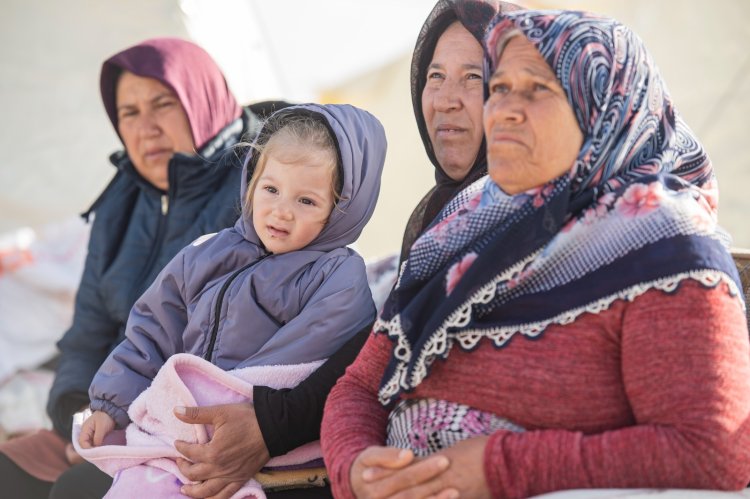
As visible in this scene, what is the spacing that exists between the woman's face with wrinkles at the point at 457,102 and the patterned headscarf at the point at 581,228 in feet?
2.14

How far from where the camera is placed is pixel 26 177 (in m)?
5.06

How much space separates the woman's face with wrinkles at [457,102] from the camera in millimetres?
2293

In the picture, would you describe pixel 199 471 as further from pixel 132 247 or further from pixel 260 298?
pixel 132 247

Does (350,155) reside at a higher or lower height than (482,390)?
higher

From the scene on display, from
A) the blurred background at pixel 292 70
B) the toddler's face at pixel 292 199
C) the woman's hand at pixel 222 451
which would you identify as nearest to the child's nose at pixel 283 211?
the toddler's face at pixel 292 199

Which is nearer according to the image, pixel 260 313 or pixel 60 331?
pixel 260 313

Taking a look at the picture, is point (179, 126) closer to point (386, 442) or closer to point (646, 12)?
point (386, 442)

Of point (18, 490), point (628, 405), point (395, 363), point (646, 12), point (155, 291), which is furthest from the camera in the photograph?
point (646, 12)

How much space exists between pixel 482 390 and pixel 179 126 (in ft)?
6.01

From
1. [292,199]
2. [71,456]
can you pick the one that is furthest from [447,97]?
[71,456]

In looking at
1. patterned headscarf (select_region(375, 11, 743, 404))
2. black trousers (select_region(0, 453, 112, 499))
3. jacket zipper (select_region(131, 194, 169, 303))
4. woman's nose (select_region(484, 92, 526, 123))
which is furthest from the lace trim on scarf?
jacket zipper (select_region(131, 194, 169, 303))

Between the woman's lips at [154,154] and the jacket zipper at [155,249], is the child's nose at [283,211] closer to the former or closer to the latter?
the jacket zipper at [155,249]

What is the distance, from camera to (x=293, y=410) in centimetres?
194

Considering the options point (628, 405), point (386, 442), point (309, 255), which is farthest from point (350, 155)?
point (628, 405)
